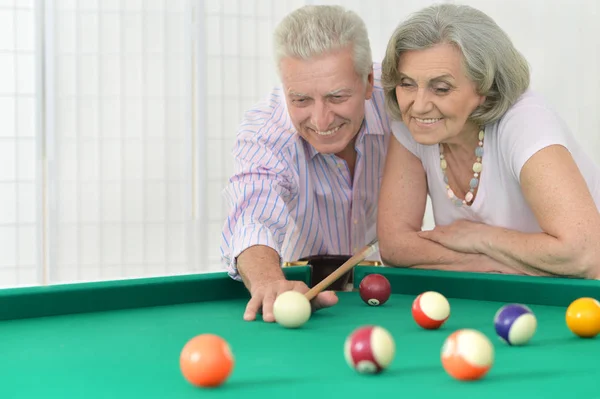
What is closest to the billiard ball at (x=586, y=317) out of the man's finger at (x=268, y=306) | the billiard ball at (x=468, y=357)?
the billiard ball at (x=468, y=357)

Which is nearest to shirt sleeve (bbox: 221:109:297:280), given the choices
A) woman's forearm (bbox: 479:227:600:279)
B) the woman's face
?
the woman's face

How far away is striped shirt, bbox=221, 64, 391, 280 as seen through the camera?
248cm

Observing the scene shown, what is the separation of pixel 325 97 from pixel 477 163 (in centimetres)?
53

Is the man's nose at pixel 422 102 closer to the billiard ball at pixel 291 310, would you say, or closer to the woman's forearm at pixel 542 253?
the woman's forearm at pixel 542 253

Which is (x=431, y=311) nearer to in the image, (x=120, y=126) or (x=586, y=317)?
(x=586, y=317)

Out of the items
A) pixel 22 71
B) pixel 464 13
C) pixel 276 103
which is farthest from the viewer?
pixel 22 71

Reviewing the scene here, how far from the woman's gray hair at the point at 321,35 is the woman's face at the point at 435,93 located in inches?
9.2

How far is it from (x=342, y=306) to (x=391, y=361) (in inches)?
29.8

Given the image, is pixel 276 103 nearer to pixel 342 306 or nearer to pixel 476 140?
pixel 476 140

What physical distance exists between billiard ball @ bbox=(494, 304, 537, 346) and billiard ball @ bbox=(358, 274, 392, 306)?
0.53m

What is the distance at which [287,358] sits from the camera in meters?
1.44

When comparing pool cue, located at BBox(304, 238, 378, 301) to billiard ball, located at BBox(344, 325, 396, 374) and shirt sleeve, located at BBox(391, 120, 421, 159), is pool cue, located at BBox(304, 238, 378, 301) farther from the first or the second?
billiard ball, located at BBox(344, 325, 396, 374)

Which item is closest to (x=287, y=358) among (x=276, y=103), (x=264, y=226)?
(x=264, y=226)

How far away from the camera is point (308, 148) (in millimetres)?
2811
